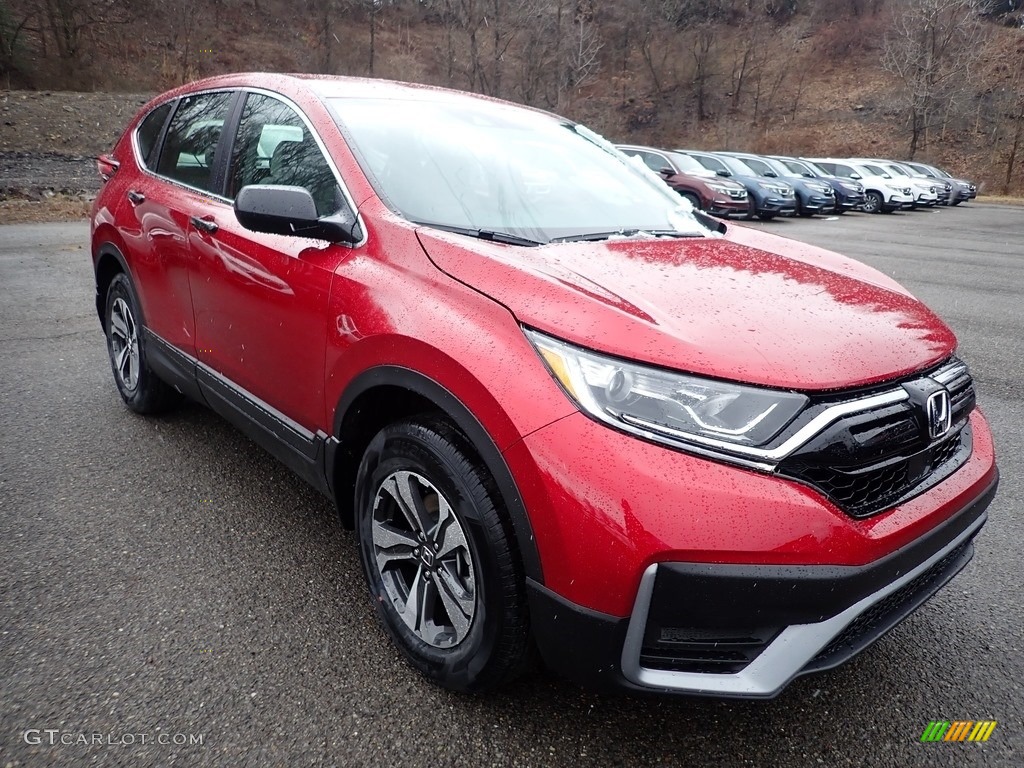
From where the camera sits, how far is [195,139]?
331 cm

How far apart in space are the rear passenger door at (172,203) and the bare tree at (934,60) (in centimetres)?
4292

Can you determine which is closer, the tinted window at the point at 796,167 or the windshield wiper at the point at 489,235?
the windshield wiper at the point at 489,235

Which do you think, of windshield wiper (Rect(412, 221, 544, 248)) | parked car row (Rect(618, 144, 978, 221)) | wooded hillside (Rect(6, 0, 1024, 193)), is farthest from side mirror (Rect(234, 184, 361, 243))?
wooded hillside (Rect(6, 0, 1024, 193))

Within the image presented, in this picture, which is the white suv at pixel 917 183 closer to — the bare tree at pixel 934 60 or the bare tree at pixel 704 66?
the bare tree at pixel 934 60

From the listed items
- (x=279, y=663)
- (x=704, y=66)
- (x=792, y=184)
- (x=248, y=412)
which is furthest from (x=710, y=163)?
(x=704, y=66)

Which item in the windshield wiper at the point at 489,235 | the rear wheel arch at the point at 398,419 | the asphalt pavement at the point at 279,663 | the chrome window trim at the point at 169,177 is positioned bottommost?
the asphalt pavement at the point at 279,663

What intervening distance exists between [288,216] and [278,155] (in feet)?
2.31

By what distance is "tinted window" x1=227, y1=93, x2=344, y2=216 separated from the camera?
8.02 feet

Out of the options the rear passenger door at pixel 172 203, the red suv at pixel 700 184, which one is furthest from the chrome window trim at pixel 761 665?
the red suv at pixel 700 184

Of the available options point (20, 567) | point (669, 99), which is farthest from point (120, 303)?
point (669, 99)

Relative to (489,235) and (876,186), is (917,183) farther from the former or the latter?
(489,235)

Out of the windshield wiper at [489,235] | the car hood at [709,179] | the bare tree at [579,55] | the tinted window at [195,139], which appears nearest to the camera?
the windshield wiper at [489,235]

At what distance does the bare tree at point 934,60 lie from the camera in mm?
37875

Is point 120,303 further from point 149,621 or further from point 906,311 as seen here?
point 906,311
